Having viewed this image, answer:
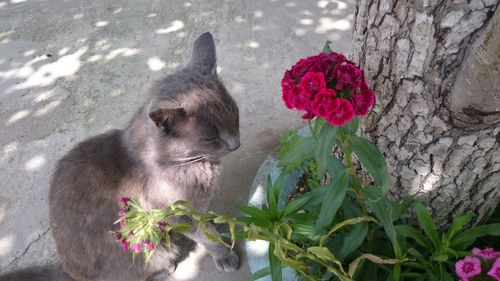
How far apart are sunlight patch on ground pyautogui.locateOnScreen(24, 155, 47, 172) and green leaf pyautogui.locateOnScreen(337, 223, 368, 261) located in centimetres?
249

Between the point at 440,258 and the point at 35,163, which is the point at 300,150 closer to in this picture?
the point at 440,258

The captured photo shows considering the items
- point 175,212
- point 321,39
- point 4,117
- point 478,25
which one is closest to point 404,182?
point 478,25

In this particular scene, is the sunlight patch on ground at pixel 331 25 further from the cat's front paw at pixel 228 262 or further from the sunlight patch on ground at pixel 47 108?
the sunlight patch on ground at pixel 47 108

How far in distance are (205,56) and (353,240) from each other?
1.08m

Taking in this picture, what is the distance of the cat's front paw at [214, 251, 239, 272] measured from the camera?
242 centimetres

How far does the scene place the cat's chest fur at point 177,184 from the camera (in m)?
1.98

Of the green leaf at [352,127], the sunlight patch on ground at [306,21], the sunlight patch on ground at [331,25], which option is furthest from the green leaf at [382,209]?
the sunlight patch on ground at [306,21]

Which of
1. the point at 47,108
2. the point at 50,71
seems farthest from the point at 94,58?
the point at 47,108

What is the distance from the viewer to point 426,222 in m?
1.43

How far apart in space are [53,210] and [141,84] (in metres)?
1.76

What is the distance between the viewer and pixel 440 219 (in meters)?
1.66

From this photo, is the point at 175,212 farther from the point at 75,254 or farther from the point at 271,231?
the point at 75,254

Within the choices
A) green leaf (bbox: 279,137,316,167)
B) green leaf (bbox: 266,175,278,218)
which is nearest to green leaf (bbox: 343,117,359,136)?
green leaf (bbox: 279,137,316,167)

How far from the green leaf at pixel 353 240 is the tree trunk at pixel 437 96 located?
30 cm
